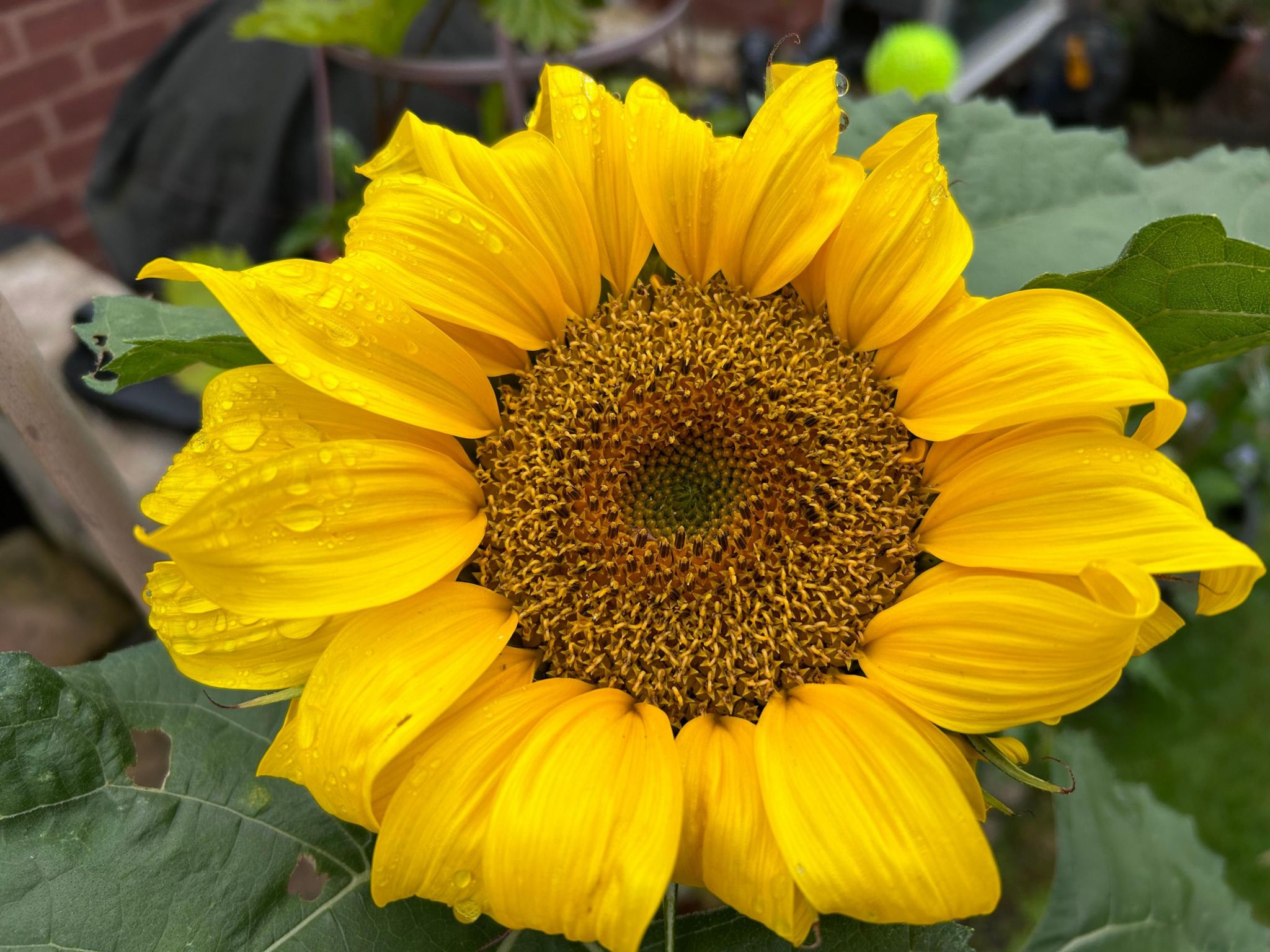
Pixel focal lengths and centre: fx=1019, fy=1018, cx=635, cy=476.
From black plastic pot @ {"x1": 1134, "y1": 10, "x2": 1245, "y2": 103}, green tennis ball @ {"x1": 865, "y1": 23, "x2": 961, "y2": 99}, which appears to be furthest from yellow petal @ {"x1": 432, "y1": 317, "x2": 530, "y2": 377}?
black plastic pot @ {"x1": 1134, "y1": 10, "x2": 1245, "y2": 103}

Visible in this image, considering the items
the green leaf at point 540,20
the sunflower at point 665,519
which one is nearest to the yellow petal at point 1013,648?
the sunflower at point 665,519

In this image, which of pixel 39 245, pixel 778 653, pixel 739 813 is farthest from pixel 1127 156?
pixel 39 245

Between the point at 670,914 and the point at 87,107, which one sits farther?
the point at 87,107

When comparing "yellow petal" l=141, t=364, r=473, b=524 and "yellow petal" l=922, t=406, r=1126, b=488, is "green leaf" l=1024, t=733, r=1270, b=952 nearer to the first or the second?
"yellow petal" l=922, t=406, r=1126, b=488

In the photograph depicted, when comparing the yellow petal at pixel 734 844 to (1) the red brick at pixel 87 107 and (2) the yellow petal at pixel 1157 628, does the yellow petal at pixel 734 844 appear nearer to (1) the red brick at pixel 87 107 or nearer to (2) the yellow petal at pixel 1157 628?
(2) the yellow petal at pixel 1157 628

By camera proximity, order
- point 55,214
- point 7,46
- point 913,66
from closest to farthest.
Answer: point 913,66 → point 7,46 → point 55,214

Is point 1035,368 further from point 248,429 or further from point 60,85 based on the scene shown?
point 60,85

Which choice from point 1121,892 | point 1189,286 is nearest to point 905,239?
point 1189,286

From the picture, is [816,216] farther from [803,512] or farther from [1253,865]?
[1253,865]
